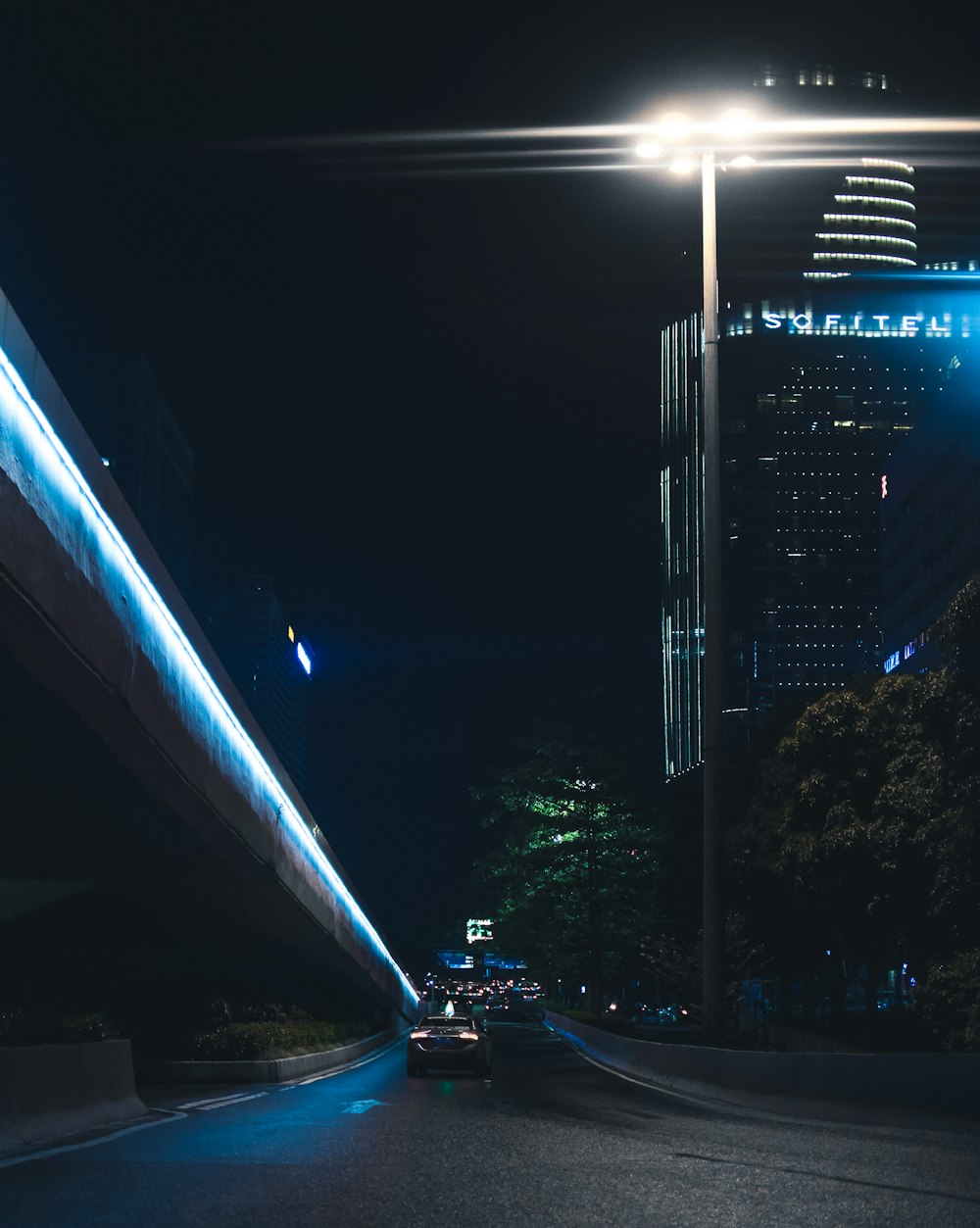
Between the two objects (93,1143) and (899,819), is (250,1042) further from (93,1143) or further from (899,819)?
(93,1143)

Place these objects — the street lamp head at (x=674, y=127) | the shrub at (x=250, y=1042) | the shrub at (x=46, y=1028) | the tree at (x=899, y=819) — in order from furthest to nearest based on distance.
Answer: the shrub at (x=250, y=1042)
the street lamp head at (x=674, y=127)
the tree at (x=899, y=819)
the shrub at (x=46, y=1028)

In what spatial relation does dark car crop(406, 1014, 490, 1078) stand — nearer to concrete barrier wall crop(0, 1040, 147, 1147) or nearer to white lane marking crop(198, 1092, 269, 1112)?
white lane marking crop(198, 1092, 269, 1112)

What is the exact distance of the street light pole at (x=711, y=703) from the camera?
22.4m

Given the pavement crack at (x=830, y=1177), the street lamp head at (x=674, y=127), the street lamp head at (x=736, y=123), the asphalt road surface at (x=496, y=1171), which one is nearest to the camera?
the asphalt road surface at (x=496, y=1171)

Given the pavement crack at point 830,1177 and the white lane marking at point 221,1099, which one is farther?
the white lane marking at point 221,1099

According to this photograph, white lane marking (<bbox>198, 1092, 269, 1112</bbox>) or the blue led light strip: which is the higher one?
the blue led light strip

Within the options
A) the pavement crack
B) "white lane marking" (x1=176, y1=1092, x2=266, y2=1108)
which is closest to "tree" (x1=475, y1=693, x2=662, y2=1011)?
"white lane marking" (x1=176, y1=1092, x2=266, y2=1108)

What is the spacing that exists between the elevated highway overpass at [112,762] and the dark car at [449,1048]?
12.8 feet

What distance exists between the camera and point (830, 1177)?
10.9 m

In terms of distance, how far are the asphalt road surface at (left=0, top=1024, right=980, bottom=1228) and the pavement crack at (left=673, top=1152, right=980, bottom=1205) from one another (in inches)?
0.7

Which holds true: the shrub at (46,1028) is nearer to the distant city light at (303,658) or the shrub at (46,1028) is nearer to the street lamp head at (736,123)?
the street lamp head at (736,123)

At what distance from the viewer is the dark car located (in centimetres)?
2895

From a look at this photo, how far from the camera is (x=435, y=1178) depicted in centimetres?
1080

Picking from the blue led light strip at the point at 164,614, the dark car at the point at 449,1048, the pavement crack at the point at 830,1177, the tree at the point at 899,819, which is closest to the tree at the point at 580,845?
the tree at the point at 899,819
